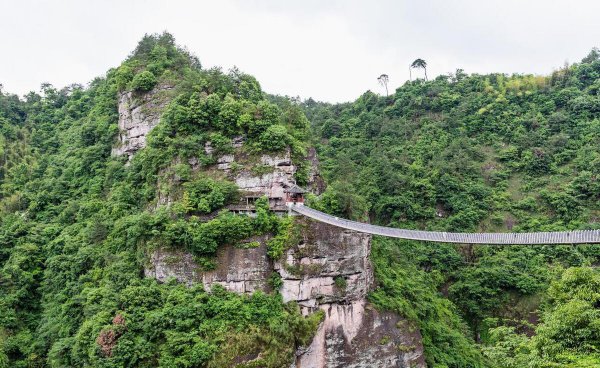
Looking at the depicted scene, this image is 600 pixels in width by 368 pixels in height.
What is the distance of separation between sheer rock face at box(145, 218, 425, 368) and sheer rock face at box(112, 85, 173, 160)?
1212cm

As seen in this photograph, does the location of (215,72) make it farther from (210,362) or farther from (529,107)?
(529,107)

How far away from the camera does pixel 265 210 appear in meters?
26.5

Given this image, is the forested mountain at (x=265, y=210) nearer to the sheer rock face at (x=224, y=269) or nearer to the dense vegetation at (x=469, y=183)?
the dense vegetation at (x=469, y=183)

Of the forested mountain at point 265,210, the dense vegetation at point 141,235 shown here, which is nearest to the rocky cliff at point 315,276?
the forested mountain at point 265,210

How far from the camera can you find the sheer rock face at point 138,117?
33.8 m

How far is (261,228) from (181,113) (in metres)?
9.19

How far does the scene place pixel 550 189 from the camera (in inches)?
1641

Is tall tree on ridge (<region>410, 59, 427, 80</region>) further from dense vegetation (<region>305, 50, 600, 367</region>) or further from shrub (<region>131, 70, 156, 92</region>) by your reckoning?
Result: shrub (<region>131, 70, 156, 92</region>)

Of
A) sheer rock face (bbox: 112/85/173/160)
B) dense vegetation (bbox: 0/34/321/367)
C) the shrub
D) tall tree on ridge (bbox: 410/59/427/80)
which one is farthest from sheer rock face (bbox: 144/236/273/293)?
tall tree on ridge (bbox: 410/59/427/80)

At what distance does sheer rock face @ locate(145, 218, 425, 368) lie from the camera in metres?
25.2

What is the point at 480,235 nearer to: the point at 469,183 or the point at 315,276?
the point at 315,276

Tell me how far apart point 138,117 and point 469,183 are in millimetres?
30449

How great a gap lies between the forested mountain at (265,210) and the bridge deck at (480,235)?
1.36 metres

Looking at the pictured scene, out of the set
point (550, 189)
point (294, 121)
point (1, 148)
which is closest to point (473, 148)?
point (550, 189)
